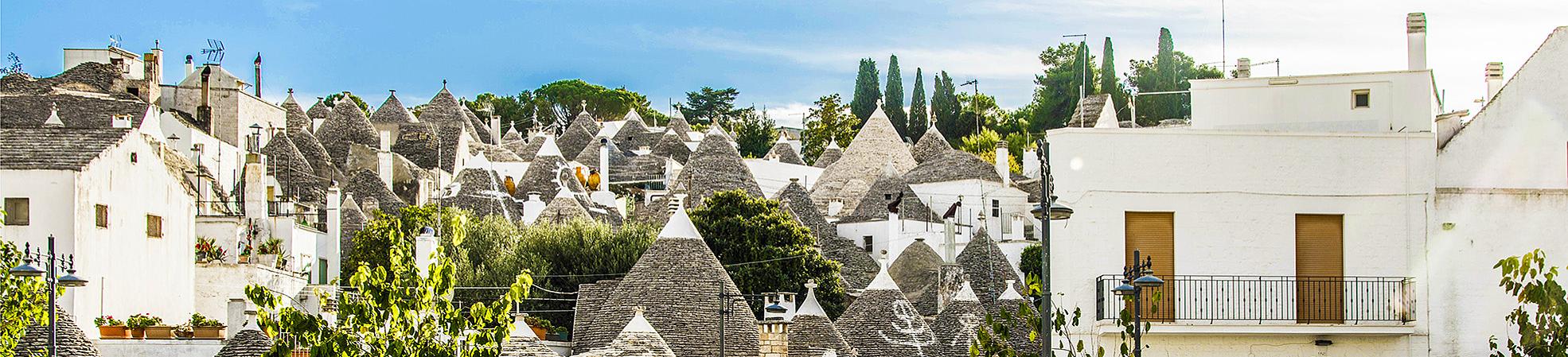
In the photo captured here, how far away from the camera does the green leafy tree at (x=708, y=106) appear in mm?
164125

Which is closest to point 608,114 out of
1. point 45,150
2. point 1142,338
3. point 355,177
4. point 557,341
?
point 355,177

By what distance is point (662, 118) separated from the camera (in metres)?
167

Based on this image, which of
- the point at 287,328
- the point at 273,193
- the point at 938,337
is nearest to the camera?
the point at 287,328

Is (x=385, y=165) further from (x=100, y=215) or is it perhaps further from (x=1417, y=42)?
(x=1417, y=42)

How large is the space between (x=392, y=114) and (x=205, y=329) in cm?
6854

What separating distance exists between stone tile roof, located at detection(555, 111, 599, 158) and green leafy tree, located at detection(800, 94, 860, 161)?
41.5ft

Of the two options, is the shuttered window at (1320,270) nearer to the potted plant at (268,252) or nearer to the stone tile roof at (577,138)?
the potted plant at (268,252)

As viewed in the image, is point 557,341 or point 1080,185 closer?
point 1080,185

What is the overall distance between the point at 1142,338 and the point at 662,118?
13916 cm

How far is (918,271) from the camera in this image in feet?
261

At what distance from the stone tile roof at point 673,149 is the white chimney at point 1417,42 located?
92.4 metres

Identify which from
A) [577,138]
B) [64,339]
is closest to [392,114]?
[577,138]

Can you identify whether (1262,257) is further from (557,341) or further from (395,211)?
(395,211)

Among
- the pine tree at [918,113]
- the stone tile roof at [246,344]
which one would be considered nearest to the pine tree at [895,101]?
the pine tree at [918,113]
